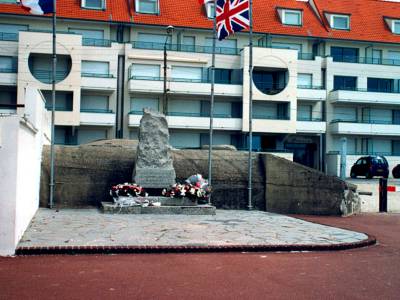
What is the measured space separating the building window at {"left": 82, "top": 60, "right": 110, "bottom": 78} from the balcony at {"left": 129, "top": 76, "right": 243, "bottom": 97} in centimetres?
218

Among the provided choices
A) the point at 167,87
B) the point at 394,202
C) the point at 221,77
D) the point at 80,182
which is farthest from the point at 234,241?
the point at 221,77

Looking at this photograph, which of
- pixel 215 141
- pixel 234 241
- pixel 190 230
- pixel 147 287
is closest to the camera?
pixel 147 287

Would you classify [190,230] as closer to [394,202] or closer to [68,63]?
[394,202]

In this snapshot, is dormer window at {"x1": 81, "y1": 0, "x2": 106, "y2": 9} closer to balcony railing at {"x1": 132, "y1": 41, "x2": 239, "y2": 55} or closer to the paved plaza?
balcony railing at {"x1": 132, "y1": 41, "x2": 239, "y2": 55}

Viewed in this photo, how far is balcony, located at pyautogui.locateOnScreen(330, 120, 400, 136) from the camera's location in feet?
154

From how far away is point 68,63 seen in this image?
1676 inches

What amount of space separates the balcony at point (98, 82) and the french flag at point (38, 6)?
26.4 m

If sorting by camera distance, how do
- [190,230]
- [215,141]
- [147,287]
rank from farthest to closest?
[215,141], [190,230], [147,287]

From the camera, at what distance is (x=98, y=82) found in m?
42.0

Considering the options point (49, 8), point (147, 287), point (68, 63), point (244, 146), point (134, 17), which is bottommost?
point (147, 287)

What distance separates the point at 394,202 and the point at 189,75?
1035 inches

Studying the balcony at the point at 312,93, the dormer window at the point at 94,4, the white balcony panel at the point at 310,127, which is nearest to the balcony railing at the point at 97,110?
the dormer window at the point at 94,4

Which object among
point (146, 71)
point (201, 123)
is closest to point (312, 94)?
point (201, 123)

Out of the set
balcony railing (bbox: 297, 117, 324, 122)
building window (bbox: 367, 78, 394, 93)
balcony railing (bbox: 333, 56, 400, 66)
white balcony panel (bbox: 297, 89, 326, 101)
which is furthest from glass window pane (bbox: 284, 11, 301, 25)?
balcony railing (bbox: 297, 117, 324, 122)
